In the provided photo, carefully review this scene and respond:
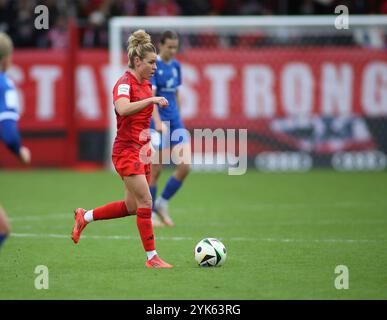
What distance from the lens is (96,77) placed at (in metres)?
19.2

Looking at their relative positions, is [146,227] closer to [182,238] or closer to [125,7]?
[182,238]

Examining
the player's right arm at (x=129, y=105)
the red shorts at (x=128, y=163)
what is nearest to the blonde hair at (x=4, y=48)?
the player's right arm at (x=129, y=105)

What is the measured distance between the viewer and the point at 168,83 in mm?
11508

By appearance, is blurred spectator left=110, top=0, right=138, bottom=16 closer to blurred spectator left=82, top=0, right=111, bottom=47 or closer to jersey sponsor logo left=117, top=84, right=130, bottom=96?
blurred spectator left=82, top=0, right=111, bottom=47

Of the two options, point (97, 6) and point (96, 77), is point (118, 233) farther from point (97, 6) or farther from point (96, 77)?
point (97, 6)

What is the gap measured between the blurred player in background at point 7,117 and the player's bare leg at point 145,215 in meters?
1.44


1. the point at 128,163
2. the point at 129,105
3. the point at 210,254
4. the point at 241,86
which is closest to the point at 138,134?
the point at 128,163

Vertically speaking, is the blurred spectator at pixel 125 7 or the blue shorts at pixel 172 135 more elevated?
the blurred spectator at pixel 125 7

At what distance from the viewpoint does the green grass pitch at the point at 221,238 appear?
723cm

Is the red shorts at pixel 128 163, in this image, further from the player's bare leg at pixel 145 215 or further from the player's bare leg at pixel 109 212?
the player's bare leg at pixel 109 212

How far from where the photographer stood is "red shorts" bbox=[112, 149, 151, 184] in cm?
818

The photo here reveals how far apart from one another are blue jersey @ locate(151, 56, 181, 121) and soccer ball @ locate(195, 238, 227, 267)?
3518 millimetres

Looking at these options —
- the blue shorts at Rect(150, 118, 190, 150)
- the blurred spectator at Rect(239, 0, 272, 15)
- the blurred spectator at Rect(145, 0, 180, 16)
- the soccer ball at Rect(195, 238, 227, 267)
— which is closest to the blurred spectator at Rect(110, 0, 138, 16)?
the blurred spectator at Rect(145, 0, 180, 16)

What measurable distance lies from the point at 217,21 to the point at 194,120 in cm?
211
